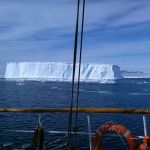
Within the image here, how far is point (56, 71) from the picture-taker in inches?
5399

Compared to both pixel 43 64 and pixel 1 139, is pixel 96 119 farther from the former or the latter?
pixel 43 64

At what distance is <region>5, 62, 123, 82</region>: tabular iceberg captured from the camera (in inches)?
4916

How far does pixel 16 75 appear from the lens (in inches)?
5719

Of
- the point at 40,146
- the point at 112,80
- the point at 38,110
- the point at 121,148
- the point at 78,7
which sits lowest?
the point at 121,148

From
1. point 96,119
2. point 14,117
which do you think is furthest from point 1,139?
point 96,119

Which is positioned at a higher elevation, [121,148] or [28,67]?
[28,67]

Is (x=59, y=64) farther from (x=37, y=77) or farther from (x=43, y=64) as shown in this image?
(x=37, y=77)

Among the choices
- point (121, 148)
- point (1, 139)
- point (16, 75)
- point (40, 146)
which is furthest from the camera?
point (16, 75)

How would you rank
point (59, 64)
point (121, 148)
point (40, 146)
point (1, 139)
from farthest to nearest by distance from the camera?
1. point (59, 64)
2. point (1, 139)
3. point (121, 148)
4. point (40, 146)

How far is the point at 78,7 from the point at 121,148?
17.0 metres

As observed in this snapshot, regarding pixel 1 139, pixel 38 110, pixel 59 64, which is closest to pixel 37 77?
pixel 59 64

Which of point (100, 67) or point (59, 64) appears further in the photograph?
point (59, 64)

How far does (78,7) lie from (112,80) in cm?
12633

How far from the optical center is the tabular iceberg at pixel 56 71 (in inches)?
4916
